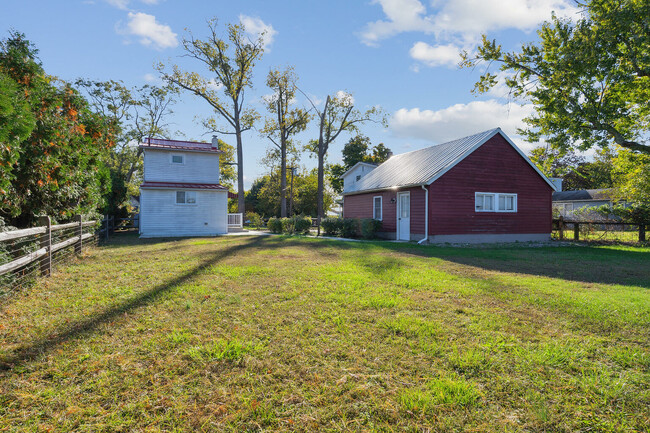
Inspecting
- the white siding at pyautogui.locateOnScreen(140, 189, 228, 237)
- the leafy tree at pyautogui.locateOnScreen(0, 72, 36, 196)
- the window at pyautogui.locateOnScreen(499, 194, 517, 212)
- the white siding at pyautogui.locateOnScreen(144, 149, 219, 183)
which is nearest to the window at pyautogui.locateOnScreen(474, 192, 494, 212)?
the window at pyautogui.locateOnScreen(499, 194, 517, 212)

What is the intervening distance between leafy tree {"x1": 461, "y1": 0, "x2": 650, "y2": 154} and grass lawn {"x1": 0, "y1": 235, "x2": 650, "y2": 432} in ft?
41.5

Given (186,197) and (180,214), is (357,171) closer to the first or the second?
(186,197)

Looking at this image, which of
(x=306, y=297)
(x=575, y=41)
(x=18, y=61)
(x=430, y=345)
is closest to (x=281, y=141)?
(x=575, y=41)

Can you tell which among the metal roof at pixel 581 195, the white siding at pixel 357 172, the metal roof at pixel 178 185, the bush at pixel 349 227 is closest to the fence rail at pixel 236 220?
the metal roof at pixel 178 185

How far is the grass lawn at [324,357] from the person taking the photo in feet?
7.26

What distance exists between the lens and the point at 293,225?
70.7ft

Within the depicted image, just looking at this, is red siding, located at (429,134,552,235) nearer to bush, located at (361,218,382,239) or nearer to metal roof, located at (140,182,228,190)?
bush, located at (361,218,382,239)

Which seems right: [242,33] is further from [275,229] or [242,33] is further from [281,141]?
[275,229]

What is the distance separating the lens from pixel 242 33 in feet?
87.2

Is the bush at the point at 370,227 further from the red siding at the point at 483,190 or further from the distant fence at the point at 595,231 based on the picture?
the distant fence at the point at 595,231

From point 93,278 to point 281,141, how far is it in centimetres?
2435

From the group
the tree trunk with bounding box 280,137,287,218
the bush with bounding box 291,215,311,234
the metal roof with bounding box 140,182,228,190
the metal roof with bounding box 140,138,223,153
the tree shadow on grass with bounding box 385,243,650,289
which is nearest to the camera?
the tree shadow on grass with bounding box 385,243,650,289

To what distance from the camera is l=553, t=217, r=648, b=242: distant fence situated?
1577cm

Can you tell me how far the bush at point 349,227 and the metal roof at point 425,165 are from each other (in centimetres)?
217
